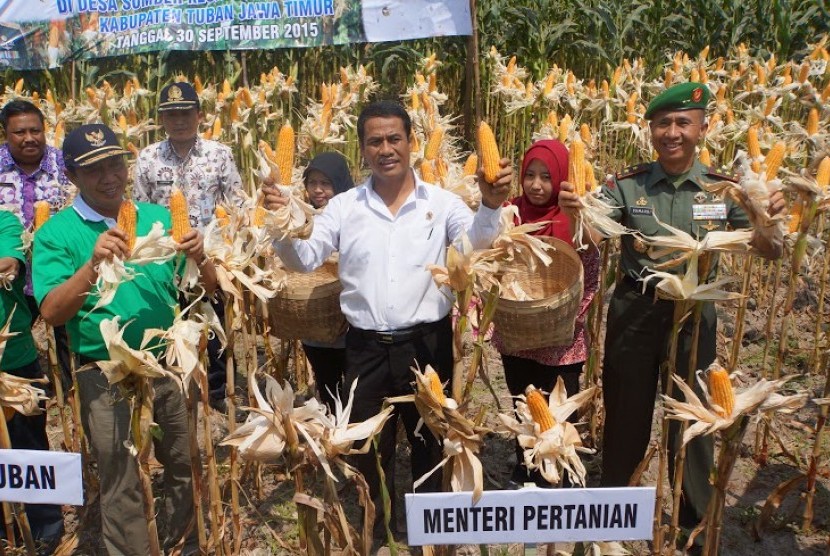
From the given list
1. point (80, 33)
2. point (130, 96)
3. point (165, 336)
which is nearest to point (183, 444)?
point (165, 336)

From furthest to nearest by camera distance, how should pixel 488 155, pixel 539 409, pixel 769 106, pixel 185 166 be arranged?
pixel 769 106 → pixel 185 166 → pixel 488 155 → pixel 539 409

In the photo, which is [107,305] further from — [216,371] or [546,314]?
[216,371]

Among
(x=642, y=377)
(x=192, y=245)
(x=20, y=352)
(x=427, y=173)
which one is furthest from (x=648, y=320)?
(x=20, y=352)

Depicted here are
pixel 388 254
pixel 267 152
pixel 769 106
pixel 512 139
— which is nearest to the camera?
pixel 388 254

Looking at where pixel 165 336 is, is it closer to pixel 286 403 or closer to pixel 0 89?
pixel 286 403

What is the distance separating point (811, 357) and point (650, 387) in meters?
2.56

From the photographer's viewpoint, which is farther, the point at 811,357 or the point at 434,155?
the point at 811,357

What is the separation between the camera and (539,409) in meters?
2.29

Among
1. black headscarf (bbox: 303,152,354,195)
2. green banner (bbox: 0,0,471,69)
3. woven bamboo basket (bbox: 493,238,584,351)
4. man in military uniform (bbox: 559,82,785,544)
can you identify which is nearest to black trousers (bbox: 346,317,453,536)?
woven bamboo basket (bbox: 493,238,584,351)

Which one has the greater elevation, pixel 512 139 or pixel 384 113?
pixel 384 113

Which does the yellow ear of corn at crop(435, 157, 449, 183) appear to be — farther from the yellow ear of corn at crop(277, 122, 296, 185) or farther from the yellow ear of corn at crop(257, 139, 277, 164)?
the yellow ear of corn at crop(277, 122, 296, 185)

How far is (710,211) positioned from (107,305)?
2.51 m

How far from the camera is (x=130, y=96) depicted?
8.05m

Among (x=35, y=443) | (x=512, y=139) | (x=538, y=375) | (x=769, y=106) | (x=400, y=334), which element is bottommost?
(x=35, y=443)
